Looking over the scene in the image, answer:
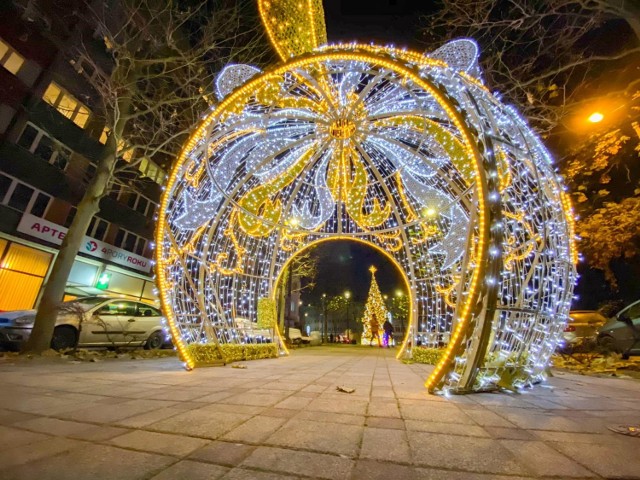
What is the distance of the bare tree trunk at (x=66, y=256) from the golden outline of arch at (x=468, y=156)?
4.12 meters

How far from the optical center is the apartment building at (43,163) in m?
12.9

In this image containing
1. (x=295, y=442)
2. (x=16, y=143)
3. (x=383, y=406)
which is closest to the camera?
(x=295, y=442)

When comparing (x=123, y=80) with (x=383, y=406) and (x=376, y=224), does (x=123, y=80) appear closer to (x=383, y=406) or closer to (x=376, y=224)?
(x=376, y=224)

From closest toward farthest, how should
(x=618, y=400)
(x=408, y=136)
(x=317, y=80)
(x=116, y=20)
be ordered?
(x=618, y=400) → (x=317, y=80) → (x=408, y=136) → (x=116, y=20)

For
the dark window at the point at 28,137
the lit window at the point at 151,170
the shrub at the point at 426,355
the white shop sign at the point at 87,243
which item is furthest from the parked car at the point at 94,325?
the lit window at the point at 151,170

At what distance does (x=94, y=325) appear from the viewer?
8164 millimetres

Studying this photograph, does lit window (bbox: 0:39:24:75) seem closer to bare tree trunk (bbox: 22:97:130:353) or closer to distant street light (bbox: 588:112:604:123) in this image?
bare tree trunk (bbox: 22:97:130:353)

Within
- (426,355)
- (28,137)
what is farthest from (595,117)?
(28,137)

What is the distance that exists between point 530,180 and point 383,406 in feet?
13.7

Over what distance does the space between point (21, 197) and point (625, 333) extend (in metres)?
22.5

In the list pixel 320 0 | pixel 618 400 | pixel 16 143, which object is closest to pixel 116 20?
pixel 16 143

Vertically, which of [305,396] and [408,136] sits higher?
[408,136]

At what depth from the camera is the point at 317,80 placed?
5223 mm

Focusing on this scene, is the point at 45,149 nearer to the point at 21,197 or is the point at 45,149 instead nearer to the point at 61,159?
the point at 61,159
